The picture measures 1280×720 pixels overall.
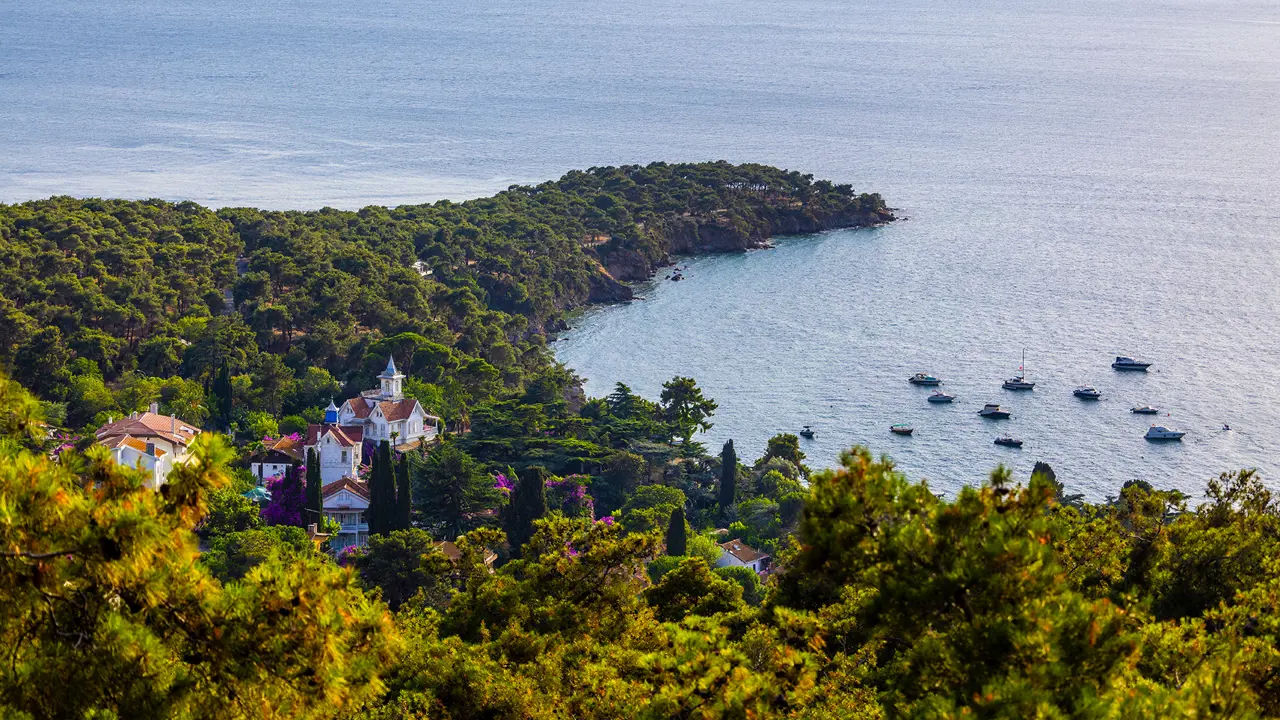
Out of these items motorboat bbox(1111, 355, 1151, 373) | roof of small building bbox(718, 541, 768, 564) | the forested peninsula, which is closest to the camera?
the forested peninsula

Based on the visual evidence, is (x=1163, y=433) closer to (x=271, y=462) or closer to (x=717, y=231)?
(x=271, y=462)

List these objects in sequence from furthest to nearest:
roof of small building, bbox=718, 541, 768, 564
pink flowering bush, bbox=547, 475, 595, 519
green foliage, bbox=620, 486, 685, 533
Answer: pink flowering bush, bbox=547, 475, 595, 519
green foliage, bbox=620, 486, 685, 533
roof of small building, bbox=718, 541, 768, 564

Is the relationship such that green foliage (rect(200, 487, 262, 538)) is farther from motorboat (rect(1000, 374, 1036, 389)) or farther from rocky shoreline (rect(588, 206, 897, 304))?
rocky shoreline (rect(588, 206, 897, 304))

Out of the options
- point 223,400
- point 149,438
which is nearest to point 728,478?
point 149,438

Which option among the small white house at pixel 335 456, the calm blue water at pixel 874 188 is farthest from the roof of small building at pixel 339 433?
the calm blue water at pixel 874 188

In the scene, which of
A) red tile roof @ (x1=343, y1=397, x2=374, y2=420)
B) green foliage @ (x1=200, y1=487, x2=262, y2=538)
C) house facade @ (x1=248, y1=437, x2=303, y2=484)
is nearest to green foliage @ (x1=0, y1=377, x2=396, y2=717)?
green foliage @ (x1=200, y1=487, x2=262, y2=538)

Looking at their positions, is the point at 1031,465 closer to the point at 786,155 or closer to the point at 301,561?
the point at 301,561
